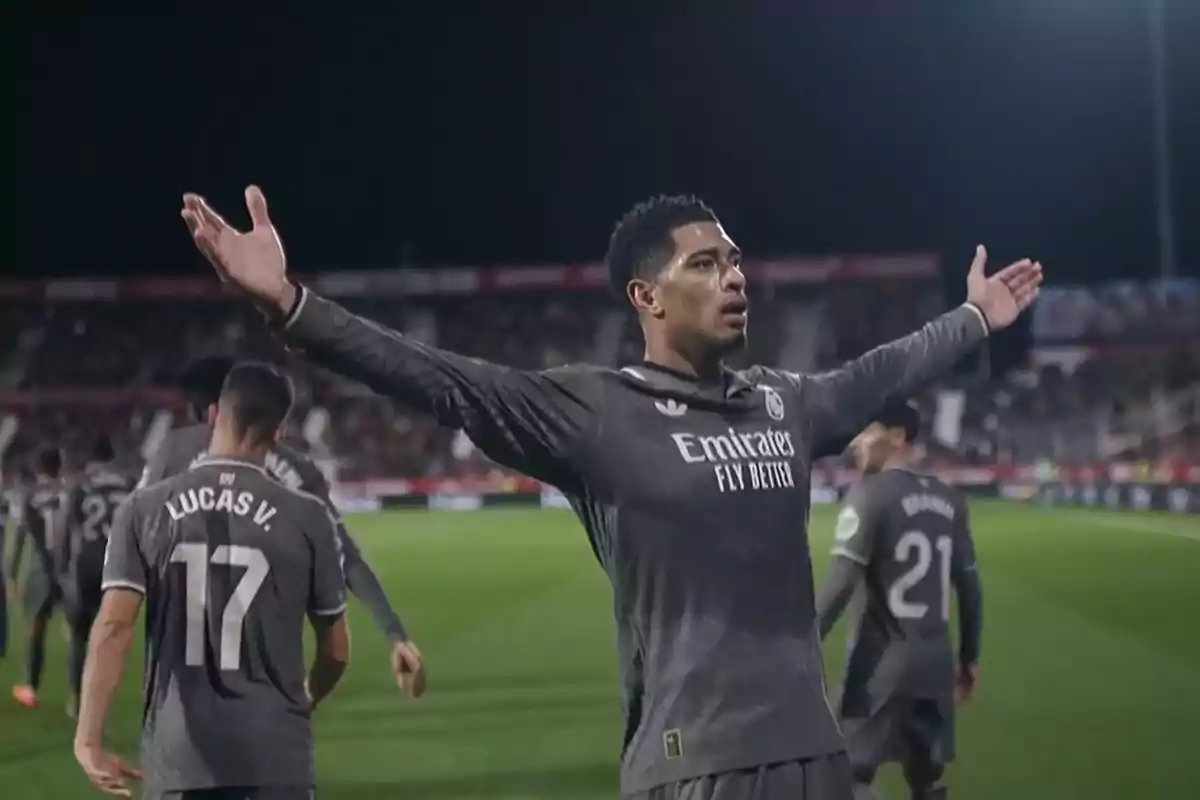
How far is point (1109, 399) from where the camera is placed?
36.3 metres

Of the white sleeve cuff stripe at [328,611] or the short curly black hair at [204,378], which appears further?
the short curly black hair at [204,378]

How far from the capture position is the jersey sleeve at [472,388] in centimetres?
252

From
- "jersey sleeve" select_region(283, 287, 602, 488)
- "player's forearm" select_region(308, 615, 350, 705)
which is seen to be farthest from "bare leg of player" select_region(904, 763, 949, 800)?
"jersey sleeve" select_region(283, 287, 602, 488)

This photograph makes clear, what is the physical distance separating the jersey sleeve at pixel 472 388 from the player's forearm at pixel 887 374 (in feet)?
1.86

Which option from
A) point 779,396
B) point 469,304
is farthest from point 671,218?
point 469,304

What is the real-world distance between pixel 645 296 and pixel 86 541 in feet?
21.4

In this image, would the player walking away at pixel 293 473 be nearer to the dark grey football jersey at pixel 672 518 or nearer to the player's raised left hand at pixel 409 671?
the player's raised left hand at pixel 409 671

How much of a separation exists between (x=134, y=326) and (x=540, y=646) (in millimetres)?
35965

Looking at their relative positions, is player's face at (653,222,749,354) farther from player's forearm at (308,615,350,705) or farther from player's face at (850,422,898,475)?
player's face at (850,422,898,475)

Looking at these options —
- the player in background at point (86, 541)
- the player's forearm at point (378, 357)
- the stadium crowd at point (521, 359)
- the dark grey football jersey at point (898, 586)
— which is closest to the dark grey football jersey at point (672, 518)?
the player's forearm at point (378, 357)

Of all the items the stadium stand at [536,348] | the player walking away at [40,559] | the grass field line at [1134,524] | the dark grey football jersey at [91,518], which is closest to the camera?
the dark grey football jersey at [91,518]

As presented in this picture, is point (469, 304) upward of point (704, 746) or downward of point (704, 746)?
upward

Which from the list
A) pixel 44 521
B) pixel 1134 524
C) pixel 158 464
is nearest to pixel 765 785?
pixel 158 464

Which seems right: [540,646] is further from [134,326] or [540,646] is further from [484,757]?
[134,326]
